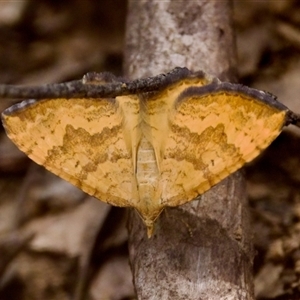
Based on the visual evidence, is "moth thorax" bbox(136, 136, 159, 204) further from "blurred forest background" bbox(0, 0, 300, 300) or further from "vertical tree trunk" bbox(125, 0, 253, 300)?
"blurred forest background" bbox(0, 0, 300, 300)

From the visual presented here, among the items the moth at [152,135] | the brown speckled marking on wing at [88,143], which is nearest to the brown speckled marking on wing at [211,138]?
the moth at [152,135]

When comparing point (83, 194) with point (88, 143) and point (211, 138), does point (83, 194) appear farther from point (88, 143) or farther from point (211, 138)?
point (211, 138)

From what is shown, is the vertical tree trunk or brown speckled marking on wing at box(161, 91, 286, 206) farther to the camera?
the vertical tree trunk

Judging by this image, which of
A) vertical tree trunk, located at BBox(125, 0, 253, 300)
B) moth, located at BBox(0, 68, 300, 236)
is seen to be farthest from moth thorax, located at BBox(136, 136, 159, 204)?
Answer: vertical tree trunk, located at BBox(125, 0, 253, 300)

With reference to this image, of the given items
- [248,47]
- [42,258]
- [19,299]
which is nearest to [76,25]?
[248,47]

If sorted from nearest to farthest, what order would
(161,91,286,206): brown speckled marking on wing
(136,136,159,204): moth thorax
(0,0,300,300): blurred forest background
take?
1. (161,91,286,206): brown speckled marking on wing
2. (136,136,159,204): moth thorax
3. (0,0,300,300): blurred forest background

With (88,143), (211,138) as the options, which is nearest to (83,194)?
(88,143)
